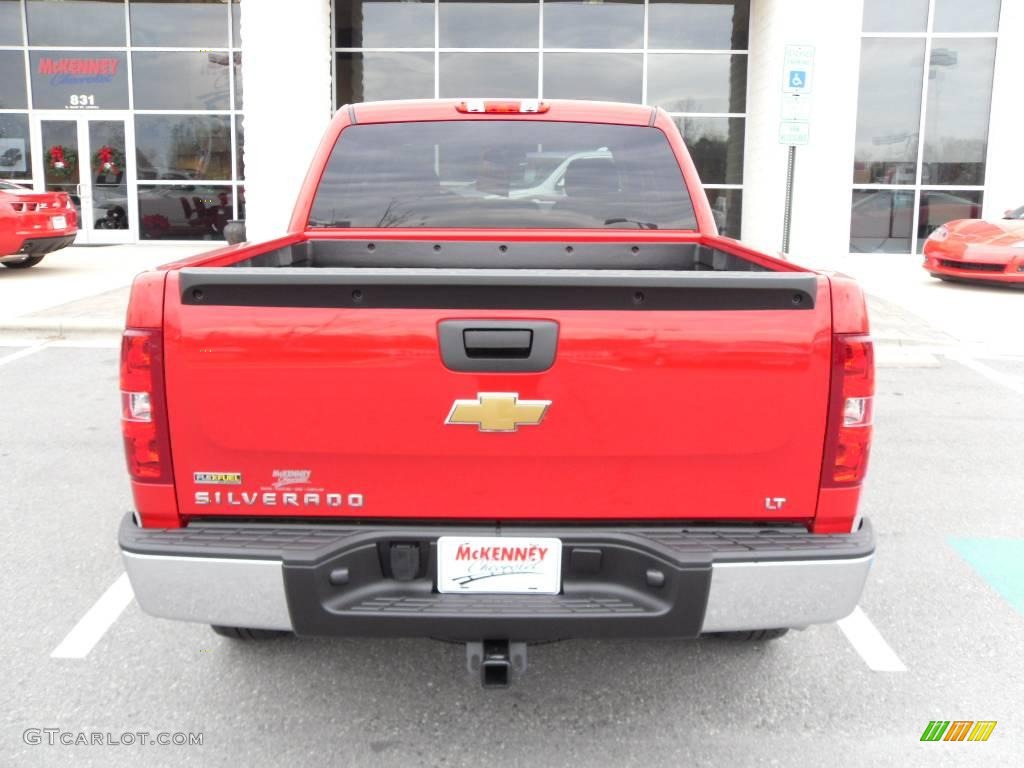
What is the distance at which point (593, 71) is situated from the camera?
1852 centimetres

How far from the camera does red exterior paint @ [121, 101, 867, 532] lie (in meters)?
2.46

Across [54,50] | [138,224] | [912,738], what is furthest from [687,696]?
[54,50]

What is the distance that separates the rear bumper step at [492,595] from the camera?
245 centimetres

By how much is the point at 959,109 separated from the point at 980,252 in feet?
17.4

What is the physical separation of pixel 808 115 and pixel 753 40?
961 centimetres

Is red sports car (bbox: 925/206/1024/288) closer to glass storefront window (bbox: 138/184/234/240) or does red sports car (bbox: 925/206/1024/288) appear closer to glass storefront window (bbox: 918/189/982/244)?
glass storefront window (bbox: 918/189/982/244)

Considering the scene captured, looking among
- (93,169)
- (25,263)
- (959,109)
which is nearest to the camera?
(25,263)

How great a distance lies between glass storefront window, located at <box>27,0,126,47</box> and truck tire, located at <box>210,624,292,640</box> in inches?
744

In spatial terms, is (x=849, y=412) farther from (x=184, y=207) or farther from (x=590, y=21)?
(x=184, y=207)

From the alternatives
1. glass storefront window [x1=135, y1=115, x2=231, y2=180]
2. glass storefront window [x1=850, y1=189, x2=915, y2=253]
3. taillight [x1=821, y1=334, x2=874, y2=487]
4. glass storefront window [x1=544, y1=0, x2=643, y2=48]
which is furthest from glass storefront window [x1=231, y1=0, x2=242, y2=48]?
taillight [x1=821, y1=334, x2=874, y2=487]

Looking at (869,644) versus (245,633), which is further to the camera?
(869,644)

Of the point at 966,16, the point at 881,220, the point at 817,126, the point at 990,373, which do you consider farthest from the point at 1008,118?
the point at 990,373

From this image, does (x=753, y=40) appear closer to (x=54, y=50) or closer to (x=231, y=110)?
(x=231, y=110)

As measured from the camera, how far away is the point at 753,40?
1816 centimetres
